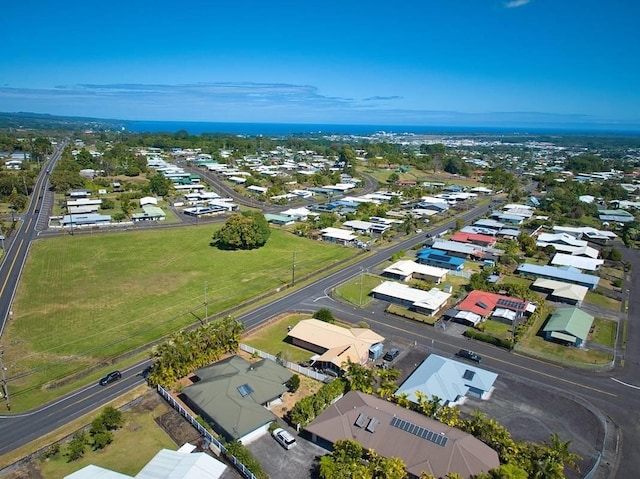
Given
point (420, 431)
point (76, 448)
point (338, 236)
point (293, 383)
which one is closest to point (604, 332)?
point (420, 431)

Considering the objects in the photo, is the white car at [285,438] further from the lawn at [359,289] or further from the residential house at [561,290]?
the residential house at [561,290]

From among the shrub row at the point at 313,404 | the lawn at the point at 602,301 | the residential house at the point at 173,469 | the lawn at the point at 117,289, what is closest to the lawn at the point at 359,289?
the lawn at the point at 117,289

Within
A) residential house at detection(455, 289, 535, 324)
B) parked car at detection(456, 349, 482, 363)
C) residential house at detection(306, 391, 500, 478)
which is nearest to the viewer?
residential house at detection(306, 391, 500, 478)

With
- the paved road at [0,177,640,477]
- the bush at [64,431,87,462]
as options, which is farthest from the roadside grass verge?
the bush at [64,431,87,462]

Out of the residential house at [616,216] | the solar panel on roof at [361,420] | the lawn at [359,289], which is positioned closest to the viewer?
the solar panel on roof at [361,420]

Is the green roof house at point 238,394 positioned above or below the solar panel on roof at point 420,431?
below

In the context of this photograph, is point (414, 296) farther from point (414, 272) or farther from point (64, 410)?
point (64, 410)

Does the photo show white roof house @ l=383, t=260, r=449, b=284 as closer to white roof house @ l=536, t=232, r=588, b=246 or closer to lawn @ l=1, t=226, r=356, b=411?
lawn @ l=1, t=226, r=356, b=411
